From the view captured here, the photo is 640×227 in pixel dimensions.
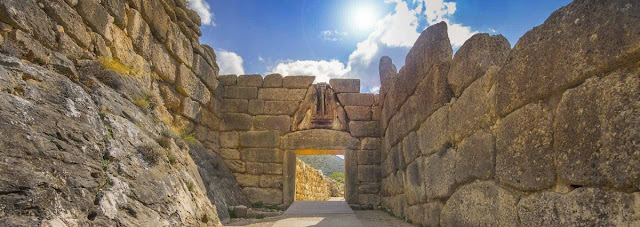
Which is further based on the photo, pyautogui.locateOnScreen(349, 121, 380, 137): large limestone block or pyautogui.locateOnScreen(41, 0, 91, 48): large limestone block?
pyautogui.locateOnScreen(349, 121, 380, 137): large limestone block

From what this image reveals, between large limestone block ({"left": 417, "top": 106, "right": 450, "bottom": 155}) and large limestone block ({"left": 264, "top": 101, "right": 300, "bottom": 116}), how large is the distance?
4.37 m

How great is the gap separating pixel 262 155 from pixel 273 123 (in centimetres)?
84

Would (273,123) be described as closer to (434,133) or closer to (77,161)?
(434,133)

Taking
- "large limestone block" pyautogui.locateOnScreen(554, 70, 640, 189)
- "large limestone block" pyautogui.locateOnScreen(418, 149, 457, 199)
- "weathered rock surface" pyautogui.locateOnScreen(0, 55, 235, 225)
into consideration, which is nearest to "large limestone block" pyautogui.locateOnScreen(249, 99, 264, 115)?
"weathered rock surface" pyautogui.locateOnScreen(0, 55, 235, 225)

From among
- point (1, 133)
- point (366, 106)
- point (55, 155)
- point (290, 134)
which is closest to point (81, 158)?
point (55, 155)

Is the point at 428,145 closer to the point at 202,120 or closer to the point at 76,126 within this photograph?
the point at 76,126

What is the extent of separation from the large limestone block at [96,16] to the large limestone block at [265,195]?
483 centimetres

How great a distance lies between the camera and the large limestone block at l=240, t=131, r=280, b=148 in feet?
28.6

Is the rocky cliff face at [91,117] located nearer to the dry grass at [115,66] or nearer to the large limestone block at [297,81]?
the dry grass at [115,66]

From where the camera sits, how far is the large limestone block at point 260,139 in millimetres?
8711

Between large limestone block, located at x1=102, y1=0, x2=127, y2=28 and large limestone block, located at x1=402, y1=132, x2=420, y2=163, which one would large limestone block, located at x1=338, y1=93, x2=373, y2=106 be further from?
large limestone block, located at x1=102, y1=0, x2=127, y2=28

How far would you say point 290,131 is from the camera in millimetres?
8836

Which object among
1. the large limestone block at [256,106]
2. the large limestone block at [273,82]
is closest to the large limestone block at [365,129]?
the large limestone block at [273,82]

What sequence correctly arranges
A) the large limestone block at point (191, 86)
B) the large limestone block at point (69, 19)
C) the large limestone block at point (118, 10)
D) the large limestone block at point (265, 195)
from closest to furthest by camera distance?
→ the large limestone block at point (69, 19) < the large limestone block at point (118, 10) < the large limestone block at point (191, 86) < the large limestone block at point (265, 195)
